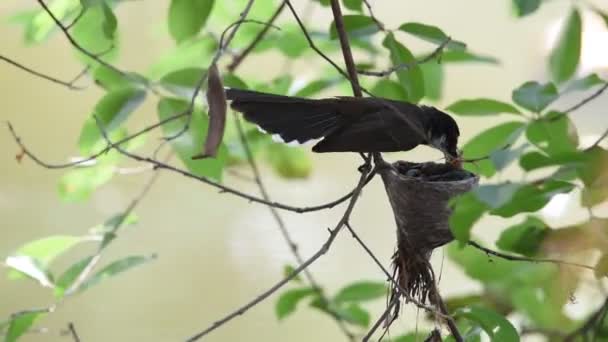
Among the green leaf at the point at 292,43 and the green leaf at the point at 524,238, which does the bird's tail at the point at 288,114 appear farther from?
the green leaf at the point at 292,43

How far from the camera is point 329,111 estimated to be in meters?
1.04

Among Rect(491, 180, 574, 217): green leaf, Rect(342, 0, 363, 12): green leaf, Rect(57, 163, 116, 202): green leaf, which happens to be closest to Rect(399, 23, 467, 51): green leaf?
Rect(342, 0, 363, 12): green leaf

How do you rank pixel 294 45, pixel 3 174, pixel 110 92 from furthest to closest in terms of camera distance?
pixel 3 174
pixel 294 45
pixel 110 92

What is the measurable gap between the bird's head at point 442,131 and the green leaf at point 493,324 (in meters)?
0.22

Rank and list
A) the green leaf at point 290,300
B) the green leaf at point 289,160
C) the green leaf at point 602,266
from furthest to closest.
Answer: the green leaf at point 289,160 < the green leaf at point 290,300 < the green leaf at point 602,266

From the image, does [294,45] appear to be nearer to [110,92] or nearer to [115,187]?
[110,92]

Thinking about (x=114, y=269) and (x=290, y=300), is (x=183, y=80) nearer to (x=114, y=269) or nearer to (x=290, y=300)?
(x=114, y=269)

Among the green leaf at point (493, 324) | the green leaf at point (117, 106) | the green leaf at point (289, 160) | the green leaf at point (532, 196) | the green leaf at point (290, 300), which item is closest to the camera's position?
the green leaf at point (532, 196)

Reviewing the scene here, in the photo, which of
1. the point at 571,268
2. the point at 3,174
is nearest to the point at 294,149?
the point at 3,174

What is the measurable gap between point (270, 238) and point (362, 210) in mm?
264

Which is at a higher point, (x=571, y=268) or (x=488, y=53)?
(x=488, y=53)

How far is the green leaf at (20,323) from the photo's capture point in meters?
1.11

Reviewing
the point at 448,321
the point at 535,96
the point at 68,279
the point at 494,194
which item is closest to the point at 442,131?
the point at 535,96

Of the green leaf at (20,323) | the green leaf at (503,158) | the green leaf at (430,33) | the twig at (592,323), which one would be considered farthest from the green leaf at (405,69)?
the green leaf at (20,323)
